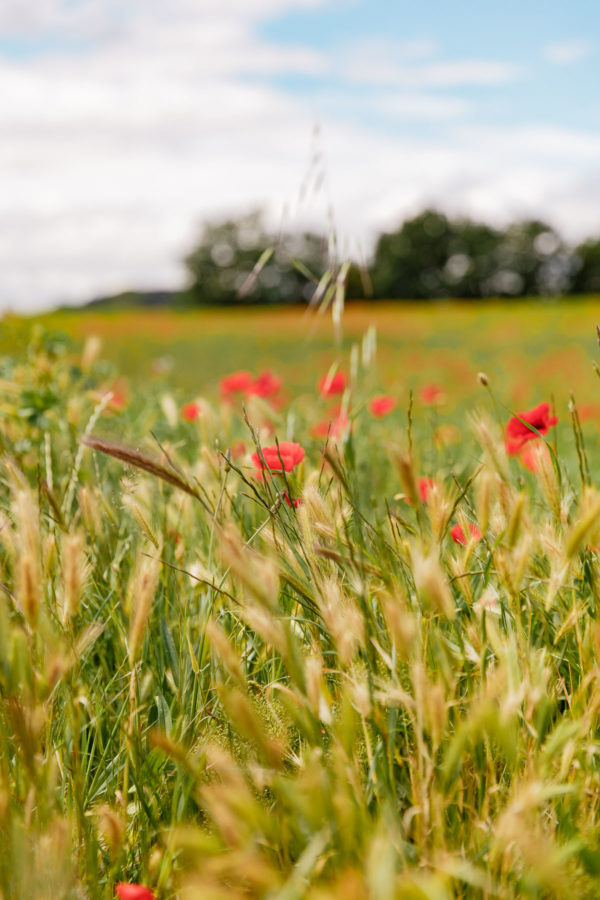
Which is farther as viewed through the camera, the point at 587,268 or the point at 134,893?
the point at 587,268

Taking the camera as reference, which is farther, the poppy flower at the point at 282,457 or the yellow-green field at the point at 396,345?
the yellow-green field at the point at 396,345

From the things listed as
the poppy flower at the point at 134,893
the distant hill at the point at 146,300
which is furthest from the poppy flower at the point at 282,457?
the distant hill at the point at 146,300

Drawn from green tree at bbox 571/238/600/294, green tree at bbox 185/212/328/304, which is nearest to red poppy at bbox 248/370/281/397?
green tree at bbox 185/212/328/304

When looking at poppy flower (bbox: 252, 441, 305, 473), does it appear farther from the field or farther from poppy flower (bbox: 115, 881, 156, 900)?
poppy flower (bbox: 115, 881, 156, 900)

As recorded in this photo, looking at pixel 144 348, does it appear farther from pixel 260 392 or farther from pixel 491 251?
pixel 491 251

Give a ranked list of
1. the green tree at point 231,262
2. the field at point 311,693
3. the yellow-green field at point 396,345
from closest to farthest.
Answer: the field at point 311,693 < the yellow-green field at point 396,345 < the green tree at point 231,262

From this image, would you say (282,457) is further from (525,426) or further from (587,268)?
(587,268)

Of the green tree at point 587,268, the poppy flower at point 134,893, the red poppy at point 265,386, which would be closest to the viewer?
the poppy flower at point 134,893

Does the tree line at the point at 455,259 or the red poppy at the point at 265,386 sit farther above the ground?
the tree line at the point at 455,259

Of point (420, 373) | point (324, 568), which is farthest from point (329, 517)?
Result: point (420, 373)

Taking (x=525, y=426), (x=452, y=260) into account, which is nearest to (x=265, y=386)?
(x=525, y=426)

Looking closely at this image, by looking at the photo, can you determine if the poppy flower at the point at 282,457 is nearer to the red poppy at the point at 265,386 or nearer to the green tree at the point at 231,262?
the red poppy at the point at 265,386

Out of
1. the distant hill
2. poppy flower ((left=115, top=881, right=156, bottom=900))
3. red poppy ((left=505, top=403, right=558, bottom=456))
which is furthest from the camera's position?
the distant hill

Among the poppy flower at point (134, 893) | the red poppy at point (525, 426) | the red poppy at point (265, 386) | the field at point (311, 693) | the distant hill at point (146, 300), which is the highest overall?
the distant hill at point (146, 300)
